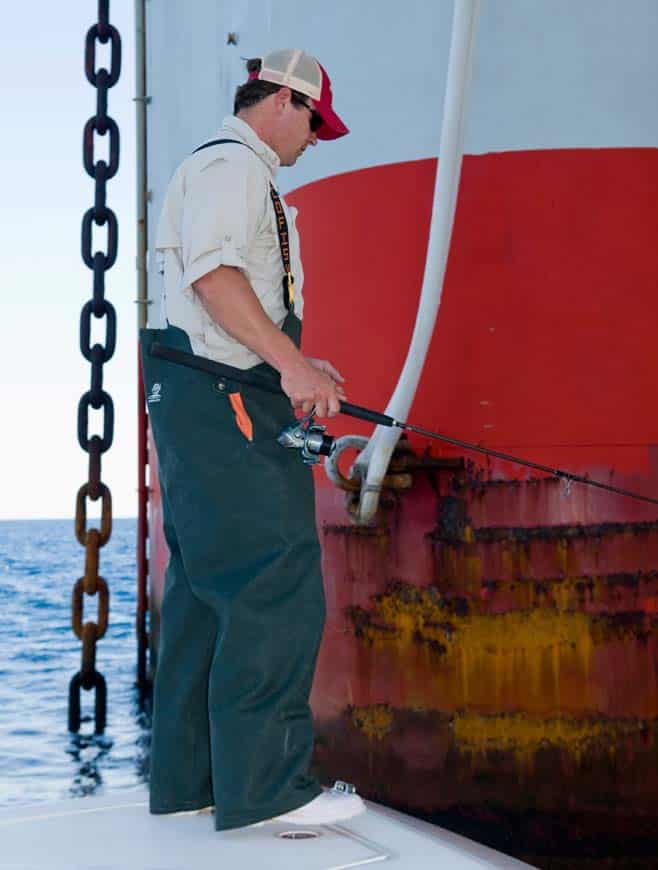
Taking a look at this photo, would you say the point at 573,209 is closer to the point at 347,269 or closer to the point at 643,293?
the point at 643,293

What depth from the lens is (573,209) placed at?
3928 millimetres

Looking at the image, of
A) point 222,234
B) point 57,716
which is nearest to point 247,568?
point 222,234

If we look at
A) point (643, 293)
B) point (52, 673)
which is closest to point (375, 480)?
point (643, 293)

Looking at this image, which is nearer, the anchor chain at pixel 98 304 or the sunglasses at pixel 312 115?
the sunglasses at pixel 312 115

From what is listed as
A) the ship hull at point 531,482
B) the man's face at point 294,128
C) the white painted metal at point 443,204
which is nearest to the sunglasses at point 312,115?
the man's face at point 294,128

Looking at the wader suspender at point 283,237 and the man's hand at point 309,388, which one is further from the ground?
the wader suspender at point 283,237

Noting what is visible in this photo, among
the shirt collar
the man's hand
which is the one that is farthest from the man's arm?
the shirt collar

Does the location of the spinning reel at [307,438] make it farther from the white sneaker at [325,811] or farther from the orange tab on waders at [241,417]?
the white sneaker at [325,811]

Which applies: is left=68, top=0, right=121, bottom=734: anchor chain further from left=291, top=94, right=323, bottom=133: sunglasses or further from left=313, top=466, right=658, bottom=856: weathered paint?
left=291, top=94, right=323, bottom=133: sunglasses

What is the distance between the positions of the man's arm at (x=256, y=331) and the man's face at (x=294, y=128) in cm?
37

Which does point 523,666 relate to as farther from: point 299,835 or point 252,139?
point 252,139

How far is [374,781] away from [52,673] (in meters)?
7.44

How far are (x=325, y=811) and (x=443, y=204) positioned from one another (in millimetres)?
2118

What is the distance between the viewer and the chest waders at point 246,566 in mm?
2264
